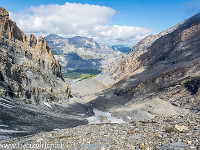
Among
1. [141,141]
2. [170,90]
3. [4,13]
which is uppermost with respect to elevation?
[4,13]

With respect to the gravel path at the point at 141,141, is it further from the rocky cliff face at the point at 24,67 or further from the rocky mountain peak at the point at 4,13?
the rocky mountain peak at the point at 4,13

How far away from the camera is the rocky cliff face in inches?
1560

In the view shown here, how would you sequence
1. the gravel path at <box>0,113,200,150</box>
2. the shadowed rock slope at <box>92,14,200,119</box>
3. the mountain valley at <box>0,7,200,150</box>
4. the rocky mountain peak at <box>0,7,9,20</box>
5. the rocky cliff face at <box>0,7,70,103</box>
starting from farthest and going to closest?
1. the rocky mountain peak at <box>0,7,9,20</box>
2. the shadowed rock slope at <box>92,14,200,119</box>
3. the rocky cliff face at <box>0,7,70,103</box>
4. the mountain valley at <box>0,7,200,150</box>
5. the gravel path at <box>0,113,200,150</box>

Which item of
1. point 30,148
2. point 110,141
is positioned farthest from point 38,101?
point 110,141

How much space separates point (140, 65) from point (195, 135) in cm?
11196

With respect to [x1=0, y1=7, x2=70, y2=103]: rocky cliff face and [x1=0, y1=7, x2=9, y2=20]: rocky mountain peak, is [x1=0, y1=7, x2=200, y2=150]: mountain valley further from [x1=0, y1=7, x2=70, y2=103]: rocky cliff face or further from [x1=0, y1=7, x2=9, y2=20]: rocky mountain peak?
[x1=0, y1=7, x2=9, y2=20]: rocky mountain peak

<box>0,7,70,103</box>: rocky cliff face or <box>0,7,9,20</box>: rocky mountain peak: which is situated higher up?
<box>0,7,9,20</box>: rocky mountain peak

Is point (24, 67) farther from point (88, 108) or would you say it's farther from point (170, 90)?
point (170, 90)

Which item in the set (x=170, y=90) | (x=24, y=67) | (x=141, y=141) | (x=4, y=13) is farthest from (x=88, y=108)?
(x=141, y=141)

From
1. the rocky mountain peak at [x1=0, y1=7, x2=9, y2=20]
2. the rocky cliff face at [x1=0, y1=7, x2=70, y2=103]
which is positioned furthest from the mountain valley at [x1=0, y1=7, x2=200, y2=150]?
the rocky mountain peak at [x1=0, y1=7, x2=9, y2=20]

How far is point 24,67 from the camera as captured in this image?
171 feet

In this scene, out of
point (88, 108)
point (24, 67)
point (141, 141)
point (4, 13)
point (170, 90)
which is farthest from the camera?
point (170, 90)

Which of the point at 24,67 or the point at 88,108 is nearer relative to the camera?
the point at 24,67

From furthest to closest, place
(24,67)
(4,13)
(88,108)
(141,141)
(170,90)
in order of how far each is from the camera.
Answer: (170,90) < (88,108) < (4,13) < (24,67) < (141,141)
